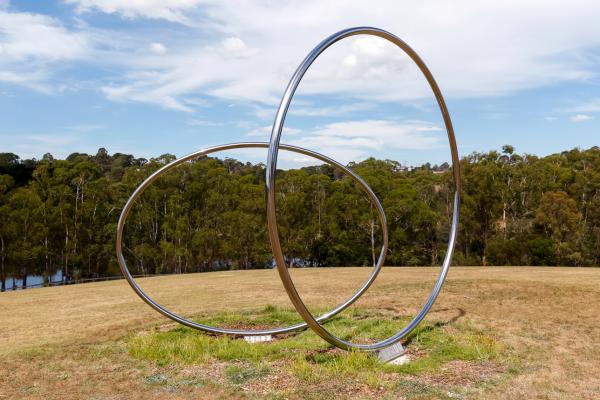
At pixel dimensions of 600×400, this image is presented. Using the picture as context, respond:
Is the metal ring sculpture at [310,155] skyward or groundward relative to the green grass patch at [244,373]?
skyward

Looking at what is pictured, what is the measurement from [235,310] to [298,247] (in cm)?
2840

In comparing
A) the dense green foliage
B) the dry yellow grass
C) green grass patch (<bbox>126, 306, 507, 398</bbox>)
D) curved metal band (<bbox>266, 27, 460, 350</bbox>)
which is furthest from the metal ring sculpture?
the dense green foliage

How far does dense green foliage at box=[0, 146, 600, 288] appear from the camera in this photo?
43.8m

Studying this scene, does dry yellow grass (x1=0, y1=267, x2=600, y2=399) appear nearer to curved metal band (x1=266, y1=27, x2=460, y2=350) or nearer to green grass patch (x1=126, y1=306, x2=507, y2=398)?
green grass patch (x1=126, y1=306, x2=507, y2=398)

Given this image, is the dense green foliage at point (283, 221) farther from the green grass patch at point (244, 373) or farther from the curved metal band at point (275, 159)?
the green grass patch at point (244, 373)

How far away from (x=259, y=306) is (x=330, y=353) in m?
6.08

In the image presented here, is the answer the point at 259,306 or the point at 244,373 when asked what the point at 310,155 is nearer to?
the point at 244,373

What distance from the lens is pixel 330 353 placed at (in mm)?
10633

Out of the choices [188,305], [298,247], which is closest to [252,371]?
[188,305]

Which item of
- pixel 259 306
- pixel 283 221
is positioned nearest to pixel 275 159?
pixel 259 306

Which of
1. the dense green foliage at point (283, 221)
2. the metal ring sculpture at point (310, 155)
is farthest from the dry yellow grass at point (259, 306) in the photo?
the dense green foliage at point (283, 221)

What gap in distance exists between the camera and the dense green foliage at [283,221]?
43.8 m

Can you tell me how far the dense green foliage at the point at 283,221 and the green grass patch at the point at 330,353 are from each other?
30.7 metres

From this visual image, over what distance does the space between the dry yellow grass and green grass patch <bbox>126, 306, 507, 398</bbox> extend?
572 millimetres
